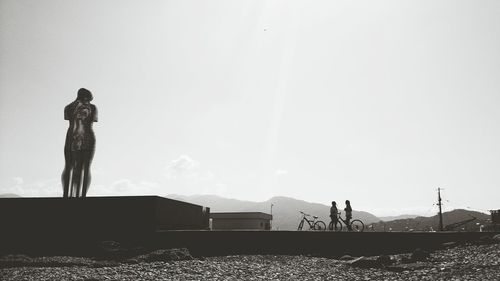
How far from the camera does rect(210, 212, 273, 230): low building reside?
112 ft

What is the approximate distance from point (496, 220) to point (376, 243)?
70.5ft

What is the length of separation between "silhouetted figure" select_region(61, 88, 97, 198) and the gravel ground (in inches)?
255

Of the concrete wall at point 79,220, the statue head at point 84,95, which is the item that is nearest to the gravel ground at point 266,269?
the concrete wall at point 79,220

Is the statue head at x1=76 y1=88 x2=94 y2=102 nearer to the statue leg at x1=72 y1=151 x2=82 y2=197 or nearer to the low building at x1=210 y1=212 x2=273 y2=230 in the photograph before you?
the statue leg at x1=72 y1=151 x2=82 y2=197

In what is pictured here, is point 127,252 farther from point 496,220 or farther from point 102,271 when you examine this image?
point 496,220

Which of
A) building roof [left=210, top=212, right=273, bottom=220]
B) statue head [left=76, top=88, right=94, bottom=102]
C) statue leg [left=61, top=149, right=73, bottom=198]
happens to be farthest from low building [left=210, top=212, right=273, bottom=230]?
statue head [left=76, top=88, right=94, bottom=102]

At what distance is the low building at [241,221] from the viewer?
3419 centimetres

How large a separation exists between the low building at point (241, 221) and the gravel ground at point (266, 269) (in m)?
19.6

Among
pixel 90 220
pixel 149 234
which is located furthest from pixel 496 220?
pixel 90 220

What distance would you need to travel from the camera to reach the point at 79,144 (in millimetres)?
20938

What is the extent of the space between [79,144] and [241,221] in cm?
1813

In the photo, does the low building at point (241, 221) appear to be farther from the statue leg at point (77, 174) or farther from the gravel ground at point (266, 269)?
the gravel ground at point (266, 269)

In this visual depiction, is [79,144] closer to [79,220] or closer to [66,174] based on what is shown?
[66,174]

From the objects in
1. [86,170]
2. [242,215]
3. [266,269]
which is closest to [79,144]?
[86,170]
